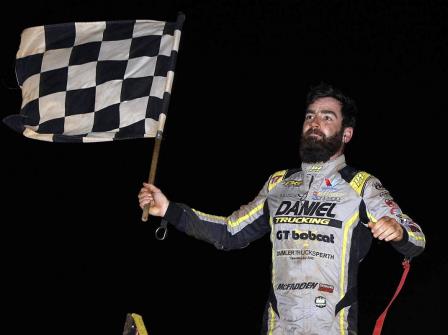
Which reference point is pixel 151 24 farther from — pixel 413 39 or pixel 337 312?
pixel 413 39

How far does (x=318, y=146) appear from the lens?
3.03 meters

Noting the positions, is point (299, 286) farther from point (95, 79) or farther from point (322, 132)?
point (95, 79)

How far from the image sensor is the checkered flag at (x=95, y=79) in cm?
324

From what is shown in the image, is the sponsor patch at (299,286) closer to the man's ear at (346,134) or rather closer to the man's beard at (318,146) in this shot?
the man's beard at (318,146)

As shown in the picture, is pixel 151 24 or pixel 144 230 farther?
pixel 144 230

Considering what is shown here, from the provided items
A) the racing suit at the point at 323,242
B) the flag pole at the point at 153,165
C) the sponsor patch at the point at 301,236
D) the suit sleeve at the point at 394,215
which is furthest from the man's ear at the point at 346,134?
the flag pole at the point at 153,165

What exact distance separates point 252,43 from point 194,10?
632 mm

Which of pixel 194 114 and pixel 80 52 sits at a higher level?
pixel 194 114

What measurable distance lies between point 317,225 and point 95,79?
1.34m

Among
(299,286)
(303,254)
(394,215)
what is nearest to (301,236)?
(303,254)

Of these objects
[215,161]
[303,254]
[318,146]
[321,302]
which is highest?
[215,161]

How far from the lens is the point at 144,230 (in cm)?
646

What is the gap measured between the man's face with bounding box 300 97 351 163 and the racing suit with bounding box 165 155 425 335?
44 mm

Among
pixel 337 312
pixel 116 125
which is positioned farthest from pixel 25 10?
pixel 337 312
